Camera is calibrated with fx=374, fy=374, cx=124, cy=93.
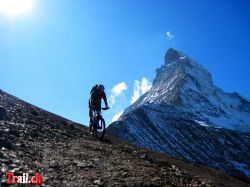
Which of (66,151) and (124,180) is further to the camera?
(66,151)

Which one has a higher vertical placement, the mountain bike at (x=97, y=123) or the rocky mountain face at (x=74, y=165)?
the mountain bike at (x=97, y=123)

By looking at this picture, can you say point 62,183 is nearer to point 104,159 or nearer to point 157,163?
point 104,159

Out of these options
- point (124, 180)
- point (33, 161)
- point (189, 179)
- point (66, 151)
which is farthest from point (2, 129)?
point (189, 179)

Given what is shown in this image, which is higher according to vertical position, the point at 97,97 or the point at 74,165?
the point at 97,97

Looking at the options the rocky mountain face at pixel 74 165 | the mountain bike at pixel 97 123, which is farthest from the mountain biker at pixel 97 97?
the rocky mountain face at pixel 74 165

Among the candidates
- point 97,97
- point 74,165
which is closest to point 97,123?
point 97,97

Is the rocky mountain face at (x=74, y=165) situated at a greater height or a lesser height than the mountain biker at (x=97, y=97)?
lesser

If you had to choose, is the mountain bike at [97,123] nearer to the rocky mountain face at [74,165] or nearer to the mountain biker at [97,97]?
the mountain biker at [97,97]

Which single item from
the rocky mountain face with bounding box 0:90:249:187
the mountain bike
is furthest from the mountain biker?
the rocky mountain face with bounding box 0:90:249:187

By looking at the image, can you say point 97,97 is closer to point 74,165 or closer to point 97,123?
point 97,123

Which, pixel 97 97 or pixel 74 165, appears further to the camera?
pixel 97 97

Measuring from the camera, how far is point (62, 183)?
970 cm

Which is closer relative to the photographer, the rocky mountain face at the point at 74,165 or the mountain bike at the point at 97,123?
the rocky mountain face at the point at 74,165

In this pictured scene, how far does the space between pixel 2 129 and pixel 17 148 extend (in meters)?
2.56
